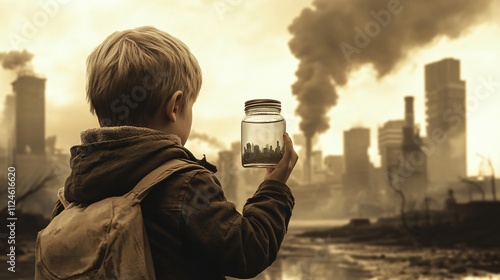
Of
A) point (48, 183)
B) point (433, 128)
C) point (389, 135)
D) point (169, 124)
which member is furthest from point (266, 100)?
point (433, 128)

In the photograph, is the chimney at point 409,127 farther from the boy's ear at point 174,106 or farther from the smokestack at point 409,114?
the boy's ear at point 174,106

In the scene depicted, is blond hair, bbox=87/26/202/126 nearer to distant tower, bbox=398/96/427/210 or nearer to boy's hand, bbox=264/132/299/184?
boy's hand, bbox=264/132/299/184

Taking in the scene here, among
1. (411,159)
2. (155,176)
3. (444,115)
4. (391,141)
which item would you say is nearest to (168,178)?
(155,176)

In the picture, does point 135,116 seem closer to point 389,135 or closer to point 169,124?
point 169,124

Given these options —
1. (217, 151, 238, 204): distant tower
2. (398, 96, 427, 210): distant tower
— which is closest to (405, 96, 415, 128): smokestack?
(398, 96, 427, 210): distant tower

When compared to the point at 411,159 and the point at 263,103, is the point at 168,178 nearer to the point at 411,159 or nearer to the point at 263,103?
the point at 263,103

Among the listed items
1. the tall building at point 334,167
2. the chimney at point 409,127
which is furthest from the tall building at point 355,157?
the chimney at point 409,127

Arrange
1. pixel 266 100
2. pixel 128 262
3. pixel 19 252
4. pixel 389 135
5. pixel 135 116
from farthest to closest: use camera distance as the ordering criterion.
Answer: pixel 389 135 < pixel 19 252 < pixel 266 100 < pixel 135 116 < pixel 128 262
